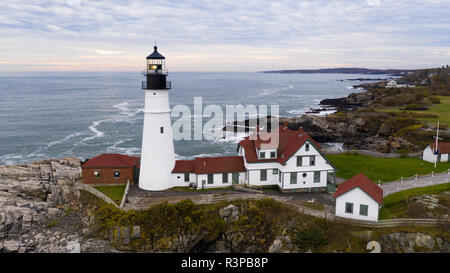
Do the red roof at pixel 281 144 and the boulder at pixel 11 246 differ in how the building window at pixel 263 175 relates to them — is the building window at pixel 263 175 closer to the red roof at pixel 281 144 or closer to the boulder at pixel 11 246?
the red roof at pixel 281 144

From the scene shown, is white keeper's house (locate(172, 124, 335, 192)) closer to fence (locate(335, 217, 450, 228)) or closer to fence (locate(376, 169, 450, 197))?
fence (locate(376, 169, 450, 197))

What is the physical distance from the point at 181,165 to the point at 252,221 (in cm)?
818

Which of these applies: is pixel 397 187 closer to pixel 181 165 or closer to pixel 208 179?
pixel 208 179

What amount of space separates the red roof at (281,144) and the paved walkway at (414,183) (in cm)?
609

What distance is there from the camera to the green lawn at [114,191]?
953 inches

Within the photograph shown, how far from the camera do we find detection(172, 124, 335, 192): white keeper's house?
24.9 metres

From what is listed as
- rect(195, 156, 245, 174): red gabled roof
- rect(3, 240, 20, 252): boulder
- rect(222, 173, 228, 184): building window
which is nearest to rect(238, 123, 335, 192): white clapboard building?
rect(195, 156, 245, 174): red gabled roof

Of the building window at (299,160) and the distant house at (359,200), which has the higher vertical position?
the building window at (299,160)

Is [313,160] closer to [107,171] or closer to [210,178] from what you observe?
[210,178]

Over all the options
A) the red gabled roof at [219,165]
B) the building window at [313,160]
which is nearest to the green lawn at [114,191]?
the red gabled roof at [219,165]

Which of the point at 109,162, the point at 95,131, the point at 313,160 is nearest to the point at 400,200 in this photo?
the point at 313,160

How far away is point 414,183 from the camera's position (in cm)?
2602

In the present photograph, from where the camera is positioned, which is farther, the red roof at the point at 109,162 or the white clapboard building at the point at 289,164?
the red roof at the point at 109,162

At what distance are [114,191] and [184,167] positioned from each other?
18.8 ft
